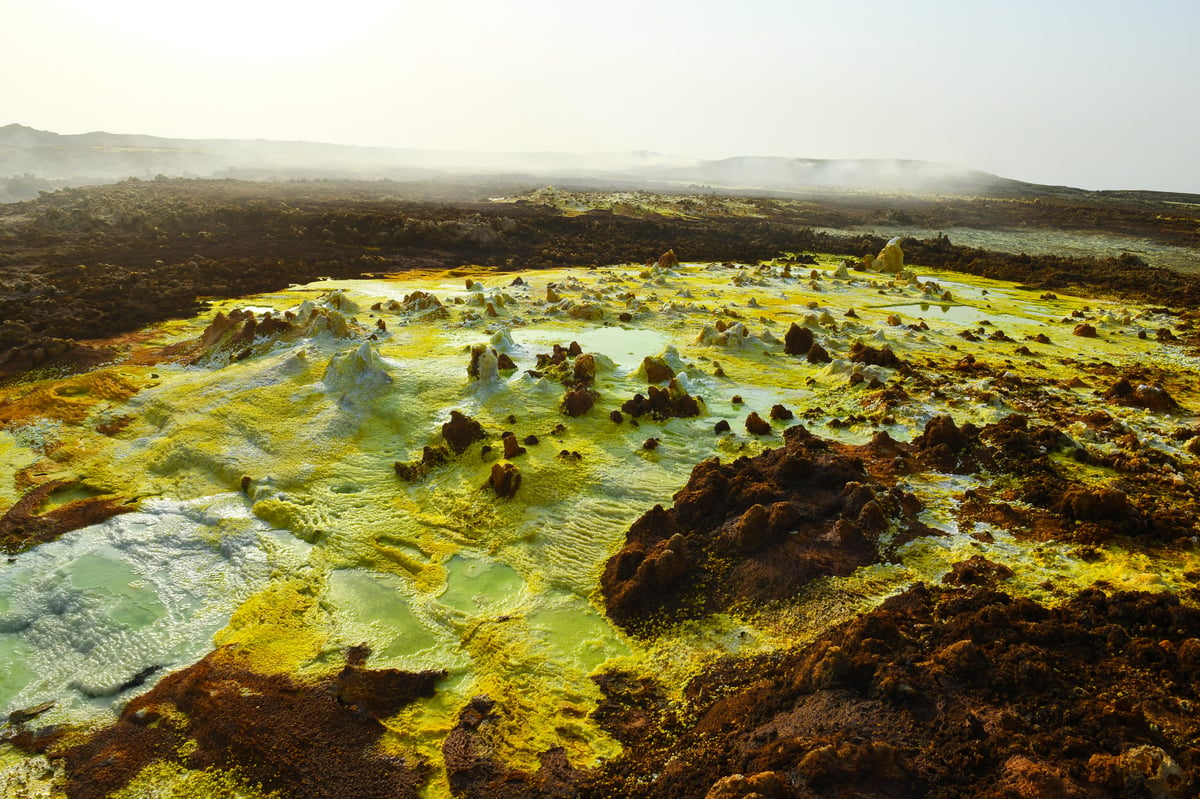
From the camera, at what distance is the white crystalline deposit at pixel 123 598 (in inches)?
183

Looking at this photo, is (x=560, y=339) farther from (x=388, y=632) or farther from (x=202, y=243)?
(x=202, y=243)

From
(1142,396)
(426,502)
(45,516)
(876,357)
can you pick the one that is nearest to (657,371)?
(876,357)

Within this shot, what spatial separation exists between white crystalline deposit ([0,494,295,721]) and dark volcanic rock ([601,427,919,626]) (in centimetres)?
345

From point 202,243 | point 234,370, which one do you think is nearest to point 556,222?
point 202,243

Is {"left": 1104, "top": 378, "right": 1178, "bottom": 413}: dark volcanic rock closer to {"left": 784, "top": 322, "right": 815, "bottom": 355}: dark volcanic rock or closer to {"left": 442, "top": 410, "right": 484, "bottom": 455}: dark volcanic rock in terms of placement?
{"left": 784, "top": 322, "right": 815, "bottom": 355}: dark volcanic rock

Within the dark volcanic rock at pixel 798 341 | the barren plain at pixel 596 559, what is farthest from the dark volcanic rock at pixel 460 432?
the dark volcanic rock at pixel 798 341

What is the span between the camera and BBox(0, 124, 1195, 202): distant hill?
71688 mm

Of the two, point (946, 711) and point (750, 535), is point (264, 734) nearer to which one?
point (750, 535)

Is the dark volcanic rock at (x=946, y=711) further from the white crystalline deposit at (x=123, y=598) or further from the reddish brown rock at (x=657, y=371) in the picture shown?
the reddish brown rock at (x=657, y=371)

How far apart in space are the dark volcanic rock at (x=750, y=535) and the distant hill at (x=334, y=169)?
5895 centimetres

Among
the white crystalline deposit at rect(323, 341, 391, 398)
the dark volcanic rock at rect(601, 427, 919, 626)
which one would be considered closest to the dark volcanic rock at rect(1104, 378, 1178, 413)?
the dark volcanic rock at rect(601, 427, 919, 626)

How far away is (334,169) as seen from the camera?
10781cm

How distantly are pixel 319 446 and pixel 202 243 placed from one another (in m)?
18.8

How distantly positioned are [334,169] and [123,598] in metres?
118
